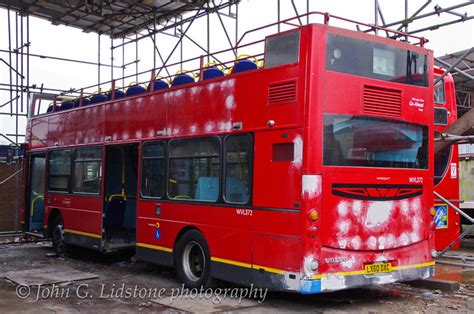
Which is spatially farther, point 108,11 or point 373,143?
point 108,11

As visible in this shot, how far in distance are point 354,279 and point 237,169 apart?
2.19m

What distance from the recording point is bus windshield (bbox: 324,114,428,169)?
666 centimetres

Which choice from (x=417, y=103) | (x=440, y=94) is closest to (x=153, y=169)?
(x=417, y=103)

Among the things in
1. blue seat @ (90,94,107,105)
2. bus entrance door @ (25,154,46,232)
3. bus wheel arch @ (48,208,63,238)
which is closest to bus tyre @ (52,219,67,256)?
bus wheel arch @ (48,208,63,238)

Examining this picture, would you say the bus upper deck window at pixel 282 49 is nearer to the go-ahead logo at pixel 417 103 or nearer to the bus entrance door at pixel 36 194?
the go-ahead logo at pixel 417 103

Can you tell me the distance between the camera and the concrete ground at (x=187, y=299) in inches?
275

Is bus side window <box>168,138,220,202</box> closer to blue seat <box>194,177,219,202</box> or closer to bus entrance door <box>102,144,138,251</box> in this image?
blue seat <box>194,177,219,202</box>

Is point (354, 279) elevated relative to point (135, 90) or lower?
lower

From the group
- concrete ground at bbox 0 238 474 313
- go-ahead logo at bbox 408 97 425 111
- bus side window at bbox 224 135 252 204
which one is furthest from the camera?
go-ahead logo at bbox 408 97 425 111

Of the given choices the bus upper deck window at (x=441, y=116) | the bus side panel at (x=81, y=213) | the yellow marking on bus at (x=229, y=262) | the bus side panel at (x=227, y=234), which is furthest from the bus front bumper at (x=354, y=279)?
the bus side panel at (x=81, y=213)

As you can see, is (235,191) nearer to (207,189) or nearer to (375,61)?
(207,189)

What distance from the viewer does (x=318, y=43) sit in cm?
661

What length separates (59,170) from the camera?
12.0 m

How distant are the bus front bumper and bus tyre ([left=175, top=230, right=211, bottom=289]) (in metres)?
2.21
